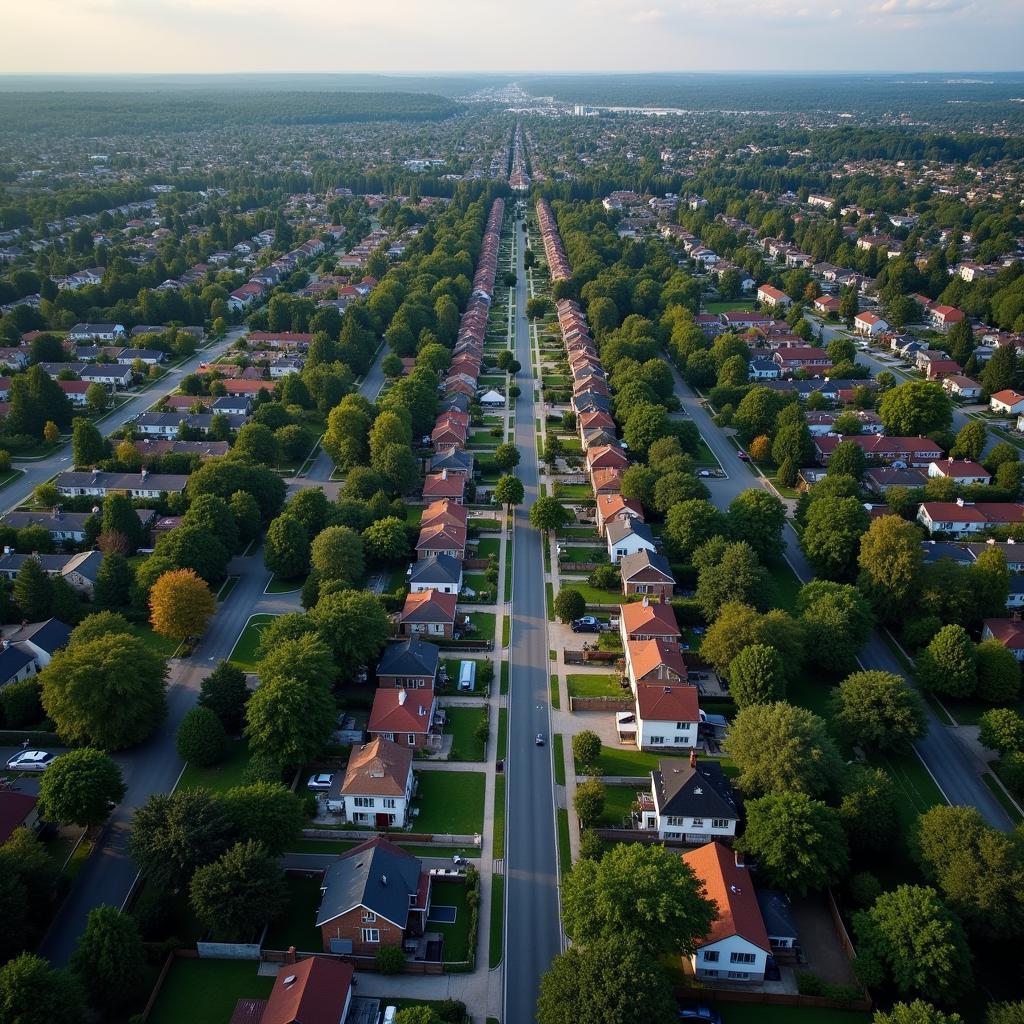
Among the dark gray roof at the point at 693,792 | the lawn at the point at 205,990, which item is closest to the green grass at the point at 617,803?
the dark gray roof at the point at 693,792

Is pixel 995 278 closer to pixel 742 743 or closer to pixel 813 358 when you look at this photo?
pixel 813 358

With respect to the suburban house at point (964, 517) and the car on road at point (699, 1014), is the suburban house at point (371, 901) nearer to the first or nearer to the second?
the car on road at point (699, 1014)

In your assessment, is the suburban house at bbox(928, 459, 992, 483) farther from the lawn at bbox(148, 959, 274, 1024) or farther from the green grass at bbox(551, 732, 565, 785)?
the lawn at bbox(148, 959, 274, 1024)

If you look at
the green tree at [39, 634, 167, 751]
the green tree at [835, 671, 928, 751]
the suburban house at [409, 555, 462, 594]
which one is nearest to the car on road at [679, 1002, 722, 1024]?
the green tree at [835, 671, 928, 751]

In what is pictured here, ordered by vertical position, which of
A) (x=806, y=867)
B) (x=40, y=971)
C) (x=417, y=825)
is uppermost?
(x=40, y=971)

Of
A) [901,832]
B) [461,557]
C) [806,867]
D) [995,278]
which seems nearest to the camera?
[806,867]

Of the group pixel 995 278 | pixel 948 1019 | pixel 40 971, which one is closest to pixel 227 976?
pixel 40 971
